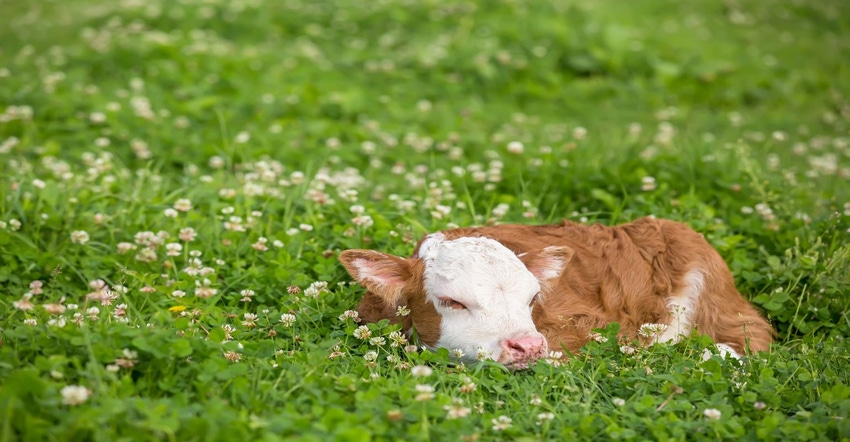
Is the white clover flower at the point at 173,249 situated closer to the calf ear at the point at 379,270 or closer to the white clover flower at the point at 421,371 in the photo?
the calf ear at the point at 379,270

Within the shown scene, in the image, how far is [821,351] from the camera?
538cm

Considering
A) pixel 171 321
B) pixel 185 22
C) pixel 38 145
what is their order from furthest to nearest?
pixel 185 22, pixel 38 145, pixel 171 321

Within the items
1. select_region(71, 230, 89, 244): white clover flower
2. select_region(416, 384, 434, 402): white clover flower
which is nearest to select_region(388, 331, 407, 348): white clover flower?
select_region(416, 384, 434, 402): white clover flower

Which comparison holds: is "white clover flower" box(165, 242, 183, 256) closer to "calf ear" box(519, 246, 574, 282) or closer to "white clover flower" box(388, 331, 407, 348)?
"white clover flower" box(388, 331, 407, 348)

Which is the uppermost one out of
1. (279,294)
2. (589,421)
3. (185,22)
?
(589,421)

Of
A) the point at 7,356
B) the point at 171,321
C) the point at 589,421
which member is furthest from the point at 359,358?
the point at 7,356

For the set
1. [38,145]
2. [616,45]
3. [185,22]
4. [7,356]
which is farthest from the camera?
[185,22]

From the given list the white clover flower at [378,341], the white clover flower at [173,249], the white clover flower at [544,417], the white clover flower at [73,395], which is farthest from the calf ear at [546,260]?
the white clover flower at [73,395]

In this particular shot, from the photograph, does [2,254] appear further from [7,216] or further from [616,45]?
[616,45]

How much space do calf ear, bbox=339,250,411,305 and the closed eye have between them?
368mm

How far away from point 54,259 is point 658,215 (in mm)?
4316

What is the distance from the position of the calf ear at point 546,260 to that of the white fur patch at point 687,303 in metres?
0.92

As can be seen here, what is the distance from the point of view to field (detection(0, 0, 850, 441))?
4223mm

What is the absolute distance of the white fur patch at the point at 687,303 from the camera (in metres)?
5.83
